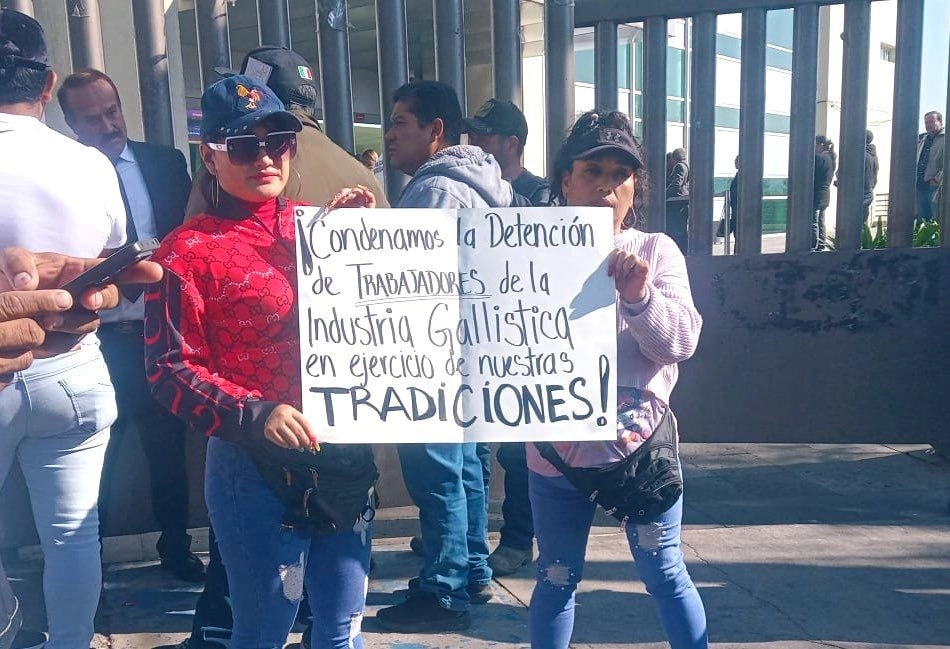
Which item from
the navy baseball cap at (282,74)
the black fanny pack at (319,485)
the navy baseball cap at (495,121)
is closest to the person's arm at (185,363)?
the black fanny pack at (319,485)

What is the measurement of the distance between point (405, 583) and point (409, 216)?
206 centimetres

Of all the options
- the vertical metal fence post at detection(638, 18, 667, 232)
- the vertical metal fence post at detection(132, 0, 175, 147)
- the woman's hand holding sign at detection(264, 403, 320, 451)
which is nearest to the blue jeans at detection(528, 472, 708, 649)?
the woman's hand holding sign at detection(264, 403, 320, 451)

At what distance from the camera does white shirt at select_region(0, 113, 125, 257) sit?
2264mm

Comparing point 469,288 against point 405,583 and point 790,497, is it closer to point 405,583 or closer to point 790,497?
point 405,583

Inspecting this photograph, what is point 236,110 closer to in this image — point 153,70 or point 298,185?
point 298,185

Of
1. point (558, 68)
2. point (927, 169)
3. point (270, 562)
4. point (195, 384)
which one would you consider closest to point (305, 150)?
point (195, 384)

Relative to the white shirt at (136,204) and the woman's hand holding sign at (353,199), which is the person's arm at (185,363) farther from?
the white shirt at (136,204)

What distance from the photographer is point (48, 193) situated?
7.54 ft

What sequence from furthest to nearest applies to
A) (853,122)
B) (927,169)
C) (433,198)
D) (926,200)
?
1. (926,200)
2. (927,169)
3. (853,122)
4. (433,198)

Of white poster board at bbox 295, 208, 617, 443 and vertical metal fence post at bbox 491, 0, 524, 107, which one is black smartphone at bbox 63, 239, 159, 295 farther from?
vertical metal fence post at bbox 491, 0, 524, 107

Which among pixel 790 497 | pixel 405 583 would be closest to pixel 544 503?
pixel 405 583

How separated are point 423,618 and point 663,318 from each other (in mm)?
1667

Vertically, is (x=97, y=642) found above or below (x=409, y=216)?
below

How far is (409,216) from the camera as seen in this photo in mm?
2240
